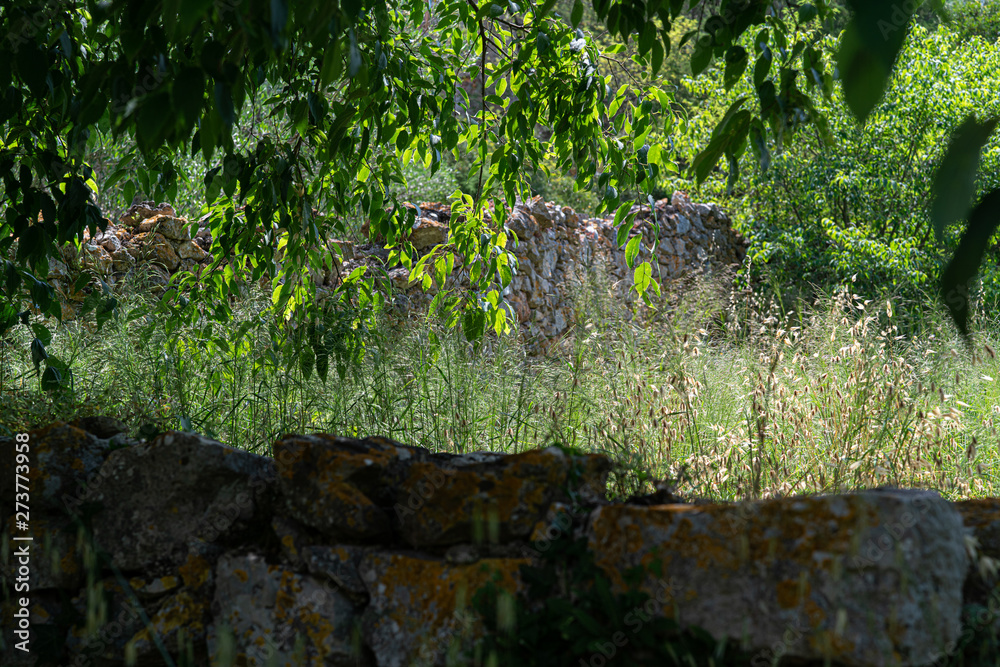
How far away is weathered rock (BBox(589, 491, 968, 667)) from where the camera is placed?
1.35 m

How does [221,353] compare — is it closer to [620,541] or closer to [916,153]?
[620,541]

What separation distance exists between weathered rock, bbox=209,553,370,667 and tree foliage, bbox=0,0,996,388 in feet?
3.41

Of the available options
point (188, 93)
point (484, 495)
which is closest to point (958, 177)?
point (188, 93)

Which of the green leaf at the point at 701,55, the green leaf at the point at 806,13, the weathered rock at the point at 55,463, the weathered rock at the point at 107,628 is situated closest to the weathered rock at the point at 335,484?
the weathered rock at the point at 107,628

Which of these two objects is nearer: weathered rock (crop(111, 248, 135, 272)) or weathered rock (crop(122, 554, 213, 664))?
weathered rock (crop(122, 554, 213, 664))

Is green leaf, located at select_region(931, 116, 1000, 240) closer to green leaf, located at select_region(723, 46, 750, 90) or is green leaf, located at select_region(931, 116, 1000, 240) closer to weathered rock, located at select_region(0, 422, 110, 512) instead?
green leaf, located at select_region(723, 46, 750, 90)

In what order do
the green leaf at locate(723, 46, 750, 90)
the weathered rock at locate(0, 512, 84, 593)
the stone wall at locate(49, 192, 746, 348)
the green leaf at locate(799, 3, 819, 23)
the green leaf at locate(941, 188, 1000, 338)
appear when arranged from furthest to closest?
the stone wall at locate(49, 192, 746, 348) → the weathered rock at locate(0, 512, 84, 593) → the green leaf at locate(723, 46, 750, 90) → the green leaf at locate(799, 3, 819, 23) → the green leaf at locate(941, 188, 1000, 338)

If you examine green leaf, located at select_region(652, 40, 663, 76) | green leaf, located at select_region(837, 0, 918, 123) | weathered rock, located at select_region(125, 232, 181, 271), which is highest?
weathered rock, located at select_region(125, 232, 181, 271)

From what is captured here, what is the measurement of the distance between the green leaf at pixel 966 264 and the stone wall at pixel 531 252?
2.59 m

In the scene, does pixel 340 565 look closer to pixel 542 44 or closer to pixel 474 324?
pixel 474 324

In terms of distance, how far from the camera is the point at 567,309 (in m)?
9.03

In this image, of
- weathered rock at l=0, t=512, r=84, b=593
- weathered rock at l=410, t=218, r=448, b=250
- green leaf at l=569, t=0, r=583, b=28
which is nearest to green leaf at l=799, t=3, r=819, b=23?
green leaf at l=569, t=0, r=583, b=28

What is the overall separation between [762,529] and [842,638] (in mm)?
237

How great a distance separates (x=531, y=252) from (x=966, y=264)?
319 inches
